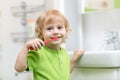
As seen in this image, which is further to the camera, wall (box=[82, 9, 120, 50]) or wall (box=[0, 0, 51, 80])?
wall (box=[0, 0, 51, 80])

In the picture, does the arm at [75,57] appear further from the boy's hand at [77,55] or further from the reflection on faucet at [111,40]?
the reflection on faucet at [111,40]

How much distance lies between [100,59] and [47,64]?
0.22 metres

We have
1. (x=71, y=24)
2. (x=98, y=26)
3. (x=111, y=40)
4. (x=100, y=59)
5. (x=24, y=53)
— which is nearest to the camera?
(x=24, y=53)

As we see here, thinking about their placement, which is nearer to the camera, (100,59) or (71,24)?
(100,59)

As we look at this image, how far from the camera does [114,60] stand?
102cm

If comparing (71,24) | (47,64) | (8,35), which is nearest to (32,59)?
(47,64)

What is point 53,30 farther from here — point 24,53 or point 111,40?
point 111,40

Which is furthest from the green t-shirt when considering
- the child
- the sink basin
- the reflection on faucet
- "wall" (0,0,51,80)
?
"wall" (0,0,51,80)

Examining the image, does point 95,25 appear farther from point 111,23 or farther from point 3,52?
point 3,52

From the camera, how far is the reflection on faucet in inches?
49.3

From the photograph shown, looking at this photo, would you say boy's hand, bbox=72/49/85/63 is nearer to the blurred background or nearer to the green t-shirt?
the green t-shirt

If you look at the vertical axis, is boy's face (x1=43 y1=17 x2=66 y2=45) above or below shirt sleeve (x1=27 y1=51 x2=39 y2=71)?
above

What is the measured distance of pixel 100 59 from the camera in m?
1.06

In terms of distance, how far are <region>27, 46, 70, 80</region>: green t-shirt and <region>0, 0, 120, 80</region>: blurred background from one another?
13.2 inches
